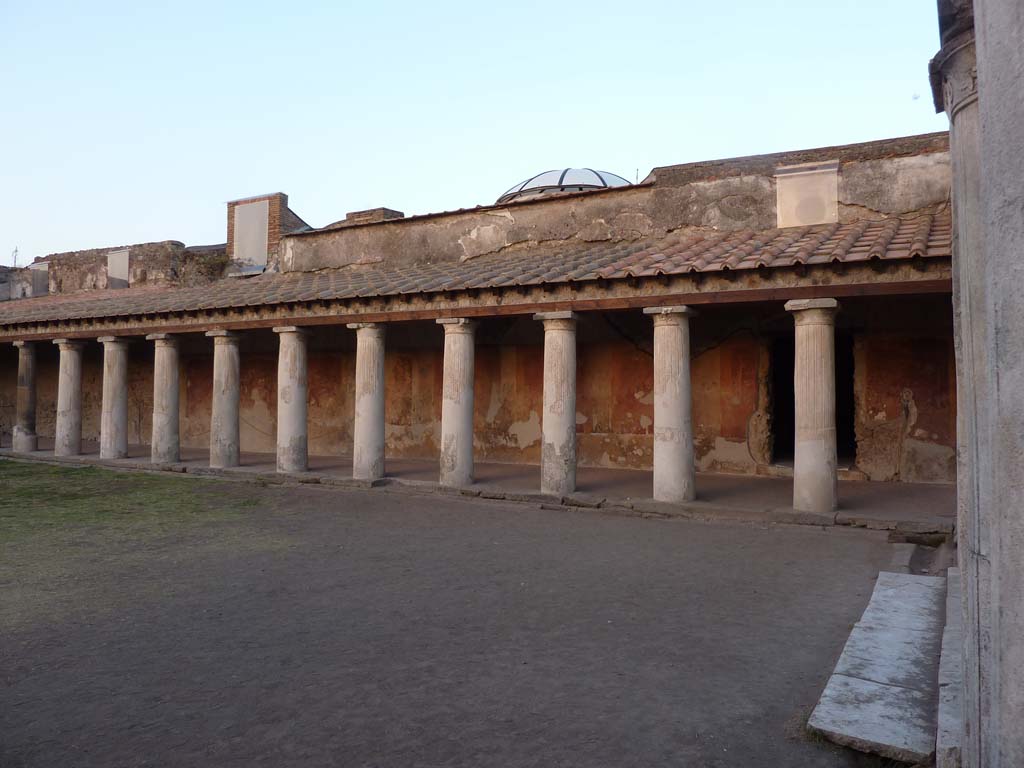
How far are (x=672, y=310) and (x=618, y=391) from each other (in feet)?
12.2

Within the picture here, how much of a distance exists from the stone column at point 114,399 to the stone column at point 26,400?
2.78 metres

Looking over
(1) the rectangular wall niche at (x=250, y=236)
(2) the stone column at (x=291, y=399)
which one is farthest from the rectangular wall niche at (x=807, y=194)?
(1) the rectangular wall niche at (x=250, y=236)

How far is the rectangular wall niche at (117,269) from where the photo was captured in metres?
20.4

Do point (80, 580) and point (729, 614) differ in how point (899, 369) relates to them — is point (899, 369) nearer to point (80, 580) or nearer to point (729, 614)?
point (729, 614)

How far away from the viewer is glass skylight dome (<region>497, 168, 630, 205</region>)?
16969mm

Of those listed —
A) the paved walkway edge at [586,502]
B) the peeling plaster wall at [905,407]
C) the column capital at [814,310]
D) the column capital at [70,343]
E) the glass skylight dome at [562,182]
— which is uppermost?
the glass skylight dome at [562,182]

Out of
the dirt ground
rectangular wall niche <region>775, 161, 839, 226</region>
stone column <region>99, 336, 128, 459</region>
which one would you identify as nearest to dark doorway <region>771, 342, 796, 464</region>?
rectangular wall niche <region>775, 161, 839, 226</region>

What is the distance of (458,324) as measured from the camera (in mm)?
10062

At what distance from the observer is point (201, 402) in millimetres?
16625

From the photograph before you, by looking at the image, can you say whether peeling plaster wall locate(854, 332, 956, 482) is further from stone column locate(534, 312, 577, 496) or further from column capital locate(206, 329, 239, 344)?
column capital locate(206, 329, 239, 344)

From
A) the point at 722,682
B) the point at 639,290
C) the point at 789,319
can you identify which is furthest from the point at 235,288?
the point at 722,682

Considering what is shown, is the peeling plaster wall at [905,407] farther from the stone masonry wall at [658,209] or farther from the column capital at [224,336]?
the column capital at [224,336]

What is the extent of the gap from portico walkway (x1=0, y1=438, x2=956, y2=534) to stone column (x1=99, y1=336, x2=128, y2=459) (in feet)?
1.10

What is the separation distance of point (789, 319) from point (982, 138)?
9.51 m
